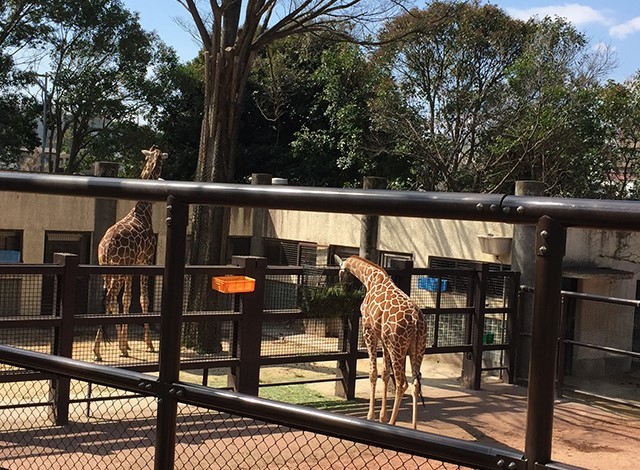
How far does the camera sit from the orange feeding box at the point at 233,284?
7.20 m

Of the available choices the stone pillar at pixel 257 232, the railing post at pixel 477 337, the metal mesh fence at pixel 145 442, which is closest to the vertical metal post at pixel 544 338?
the metal mesh fence at pixel 145 442

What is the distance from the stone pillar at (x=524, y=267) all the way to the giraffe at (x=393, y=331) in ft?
9.67

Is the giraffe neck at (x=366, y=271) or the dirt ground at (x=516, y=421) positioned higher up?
the giraffe neck at (x=366, y=271)

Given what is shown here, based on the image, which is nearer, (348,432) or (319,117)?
(348,432)

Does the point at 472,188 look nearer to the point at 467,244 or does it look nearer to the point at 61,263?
the point at 467,244

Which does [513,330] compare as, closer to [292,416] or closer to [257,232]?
[257,232]

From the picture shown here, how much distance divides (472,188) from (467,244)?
Result: 13.2 ft

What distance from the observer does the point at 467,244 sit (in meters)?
11.8

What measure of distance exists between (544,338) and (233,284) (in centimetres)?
A: 594

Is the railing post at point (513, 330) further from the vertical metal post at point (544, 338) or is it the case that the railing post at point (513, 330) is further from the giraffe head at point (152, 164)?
the vertical metal post at point (544, 338)

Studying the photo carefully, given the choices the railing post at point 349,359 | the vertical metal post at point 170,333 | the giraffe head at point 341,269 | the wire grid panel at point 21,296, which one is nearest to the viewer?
the vertical metal post at point 170,333

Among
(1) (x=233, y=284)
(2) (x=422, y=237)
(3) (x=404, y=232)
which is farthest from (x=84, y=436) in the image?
(3) (x=404, y=232)

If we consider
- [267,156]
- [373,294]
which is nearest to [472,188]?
[267,156]

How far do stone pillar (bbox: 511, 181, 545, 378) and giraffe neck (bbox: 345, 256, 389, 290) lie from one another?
9.26ft
